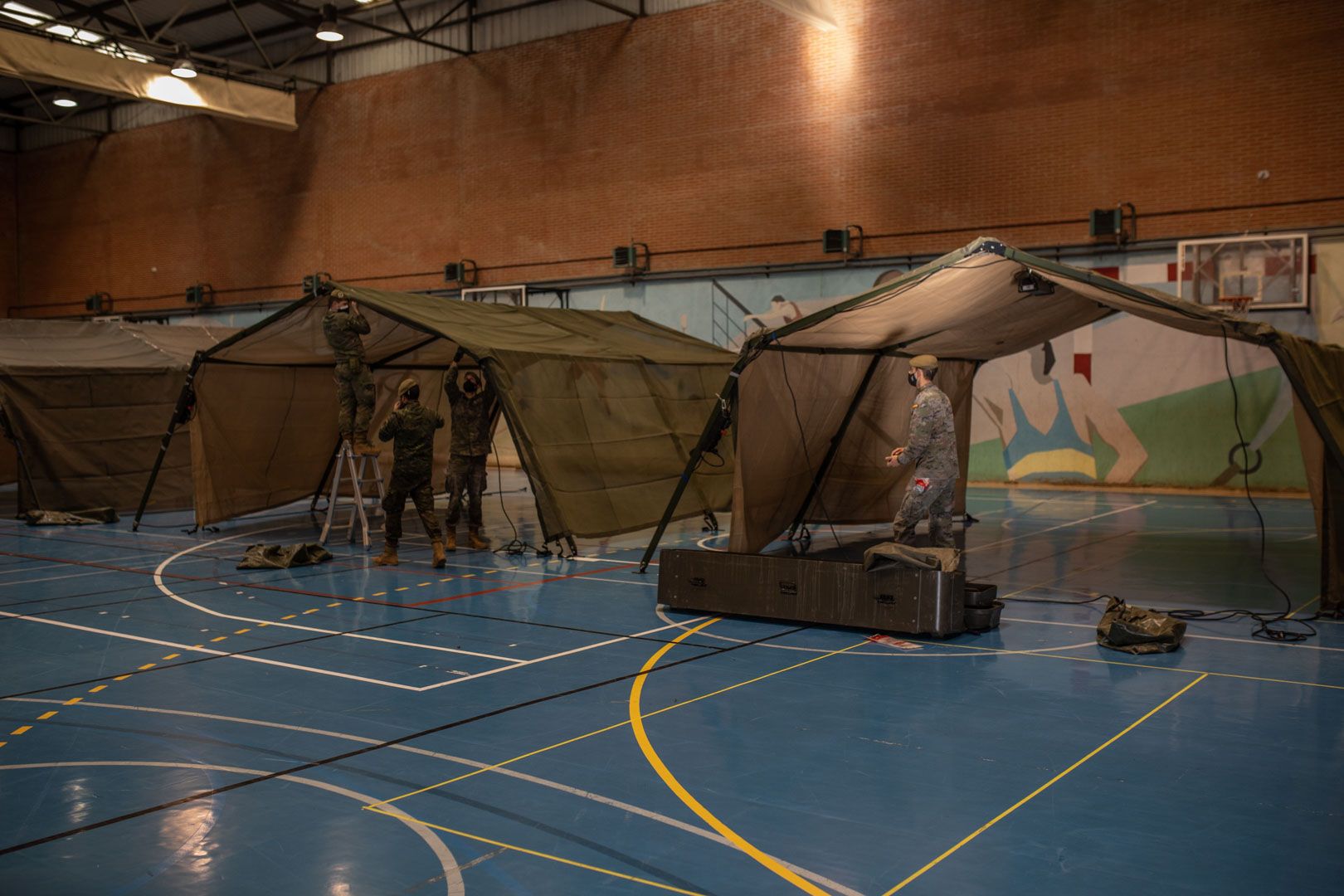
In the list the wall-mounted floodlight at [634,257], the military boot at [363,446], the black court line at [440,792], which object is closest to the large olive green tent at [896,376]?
the military boot at [363,446]

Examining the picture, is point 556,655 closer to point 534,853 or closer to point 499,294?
point 534,853

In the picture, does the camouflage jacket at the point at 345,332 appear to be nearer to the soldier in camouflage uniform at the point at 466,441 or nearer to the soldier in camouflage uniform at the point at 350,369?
the soldier in camouflage uniform at the point at 350,369

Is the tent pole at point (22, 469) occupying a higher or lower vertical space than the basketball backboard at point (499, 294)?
lower

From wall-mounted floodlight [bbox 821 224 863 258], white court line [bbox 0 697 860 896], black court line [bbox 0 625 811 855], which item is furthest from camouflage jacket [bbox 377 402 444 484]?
wall-mounted floodlight [bbox 821 224 863 258]

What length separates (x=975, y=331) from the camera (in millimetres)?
11562

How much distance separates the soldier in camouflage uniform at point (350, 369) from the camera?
1247cm

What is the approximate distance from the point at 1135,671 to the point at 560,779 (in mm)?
3957

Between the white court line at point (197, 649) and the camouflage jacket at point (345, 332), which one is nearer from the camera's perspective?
the white court line at point (197, 649)

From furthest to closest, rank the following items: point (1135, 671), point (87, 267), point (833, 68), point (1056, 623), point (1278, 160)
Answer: point (87, 267), point (833, 68), point (1278, 160), point (1056, 623), point (1135, 671)

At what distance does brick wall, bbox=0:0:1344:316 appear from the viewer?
60.1ft

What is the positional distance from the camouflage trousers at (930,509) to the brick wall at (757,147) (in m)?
11.3

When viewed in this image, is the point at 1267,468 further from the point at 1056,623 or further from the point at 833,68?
the point at 1056,623

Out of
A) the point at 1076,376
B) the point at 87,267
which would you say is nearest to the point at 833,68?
the point at 1076,376

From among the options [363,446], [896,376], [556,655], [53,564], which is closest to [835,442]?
[896,376]
